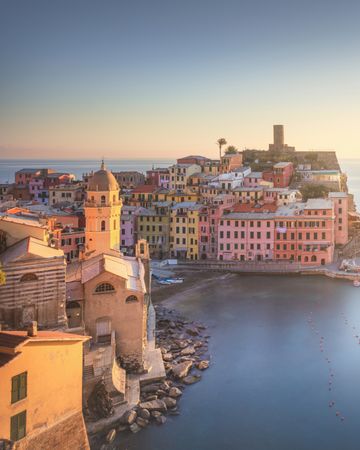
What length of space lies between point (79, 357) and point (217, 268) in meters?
36.6

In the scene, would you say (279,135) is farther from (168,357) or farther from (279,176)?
(168,357)

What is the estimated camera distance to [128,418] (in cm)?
2067

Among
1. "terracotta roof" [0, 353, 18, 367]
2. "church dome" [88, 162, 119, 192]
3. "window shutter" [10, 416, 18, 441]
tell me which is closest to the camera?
"terracotta roof" [0, 353, 18, 367]

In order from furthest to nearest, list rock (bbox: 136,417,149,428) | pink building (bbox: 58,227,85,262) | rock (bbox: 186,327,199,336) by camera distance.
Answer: pink building (bbox: 58,227,85,262) → rock (bbox: 186,327,199,336) → rock (bbox: 136,417,149,428)

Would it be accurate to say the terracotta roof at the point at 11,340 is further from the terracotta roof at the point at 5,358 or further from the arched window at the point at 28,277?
the arched window at the point at 28,277

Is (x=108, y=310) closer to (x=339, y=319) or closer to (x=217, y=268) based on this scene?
(x=339, y=319)

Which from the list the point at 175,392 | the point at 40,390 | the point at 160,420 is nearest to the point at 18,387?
the point at 40,390

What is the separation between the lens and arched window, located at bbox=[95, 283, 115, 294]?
78.8ft

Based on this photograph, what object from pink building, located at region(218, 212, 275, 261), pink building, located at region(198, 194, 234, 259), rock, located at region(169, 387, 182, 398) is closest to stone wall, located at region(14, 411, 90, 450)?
rock, located at region(169, 387, 182, 398)

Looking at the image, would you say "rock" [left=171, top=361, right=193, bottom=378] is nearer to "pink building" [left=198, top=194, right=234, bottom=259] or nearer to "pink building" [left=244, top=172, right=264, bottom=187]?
"pink building" [left=198, top=194, right=234, bottom=259]

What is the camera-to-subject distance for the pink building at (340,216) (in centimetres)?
5634

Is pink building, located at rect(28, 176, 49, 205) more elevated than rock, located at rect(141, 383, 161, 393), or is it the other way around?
pink building, located at rect(28, 176, 49, 205)

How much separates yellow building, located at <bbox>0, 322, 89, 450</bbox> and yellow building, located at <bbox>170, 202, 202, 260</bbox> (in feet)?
→ 129

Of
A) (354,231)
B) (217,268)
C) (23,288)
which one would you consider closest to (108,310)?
(23,288)
